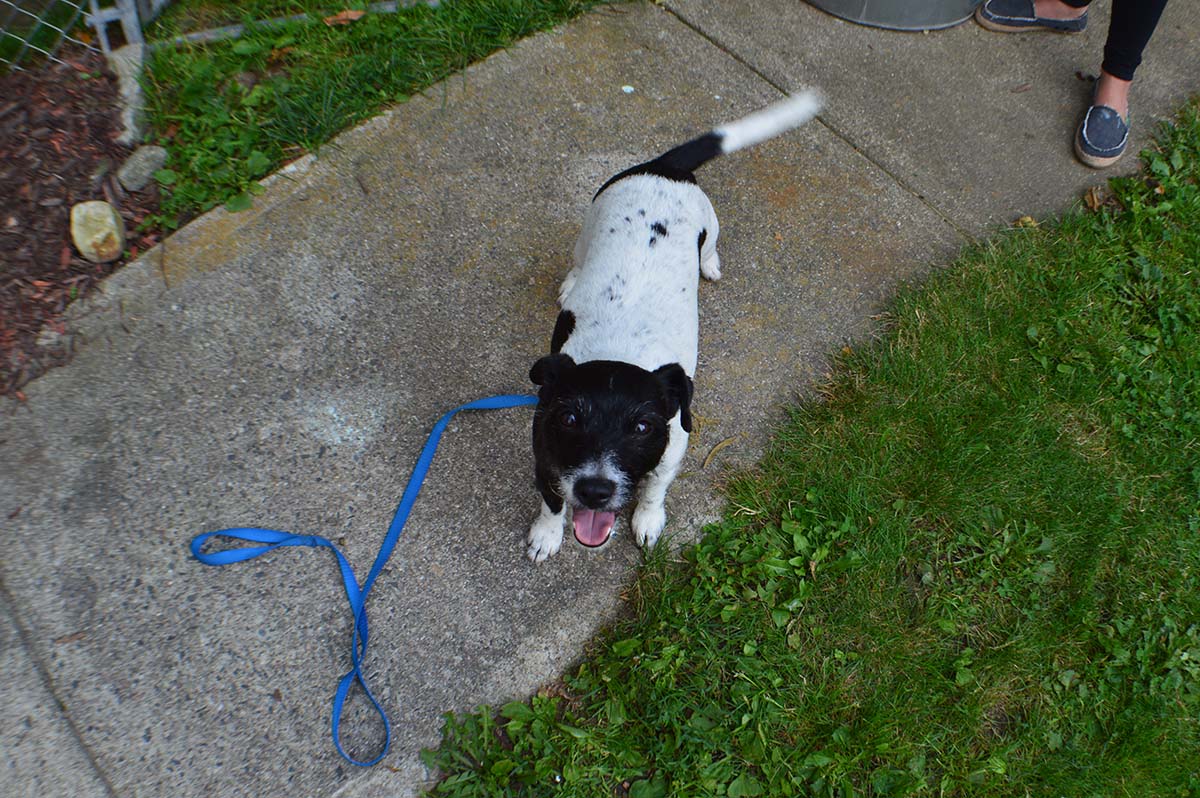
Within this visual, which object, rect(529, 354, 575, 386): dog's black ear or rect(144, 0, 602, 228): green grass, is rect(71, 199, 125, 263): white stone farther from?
rect(529, 354, 575, 386): dog's black ear

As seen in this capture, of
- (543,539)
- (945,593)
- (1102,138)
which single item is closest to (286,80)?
(543,539)

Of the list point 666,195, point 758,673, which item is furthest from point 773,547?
point 666,195

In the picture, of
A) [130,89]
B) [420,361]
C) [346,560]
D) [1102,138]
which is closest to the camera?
[346,560]

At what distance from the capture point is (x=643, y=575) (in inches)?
130

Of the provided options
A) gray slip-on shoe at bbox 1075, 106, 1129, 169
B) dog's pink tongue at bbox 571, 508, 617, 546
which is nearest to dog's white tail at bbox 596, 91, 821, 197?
dog's pink tongue at bbox 571, 508, 617, 546

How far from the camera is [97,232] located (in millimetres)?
3777

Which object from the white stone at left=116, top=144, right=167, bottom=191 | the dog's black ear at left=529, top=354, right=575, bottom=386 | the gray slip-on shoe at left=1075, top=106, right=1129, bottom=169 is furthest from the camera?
the gray slip-on shoe at left=1075, top=106, right=1129, bottom=169

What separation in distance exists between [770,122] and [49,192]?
11.9 ft

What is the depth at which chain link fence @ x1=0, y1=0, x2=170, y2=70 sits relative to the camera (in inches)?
169

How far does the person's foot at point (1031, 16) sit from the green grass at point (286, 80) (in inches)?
113

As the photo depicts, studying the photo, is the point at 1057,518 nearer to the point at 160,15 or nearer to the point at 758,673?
the point at 758,673

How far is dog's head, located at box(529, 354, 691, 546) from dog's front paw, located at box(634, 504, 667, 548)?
1.66 ft

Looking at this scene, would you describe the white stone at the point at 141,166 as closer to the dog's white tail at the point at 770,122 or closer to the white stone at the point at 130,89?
the white stone at the point at 130,89

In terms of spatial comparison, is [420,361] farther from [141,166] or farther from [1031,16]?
[1031,16]
